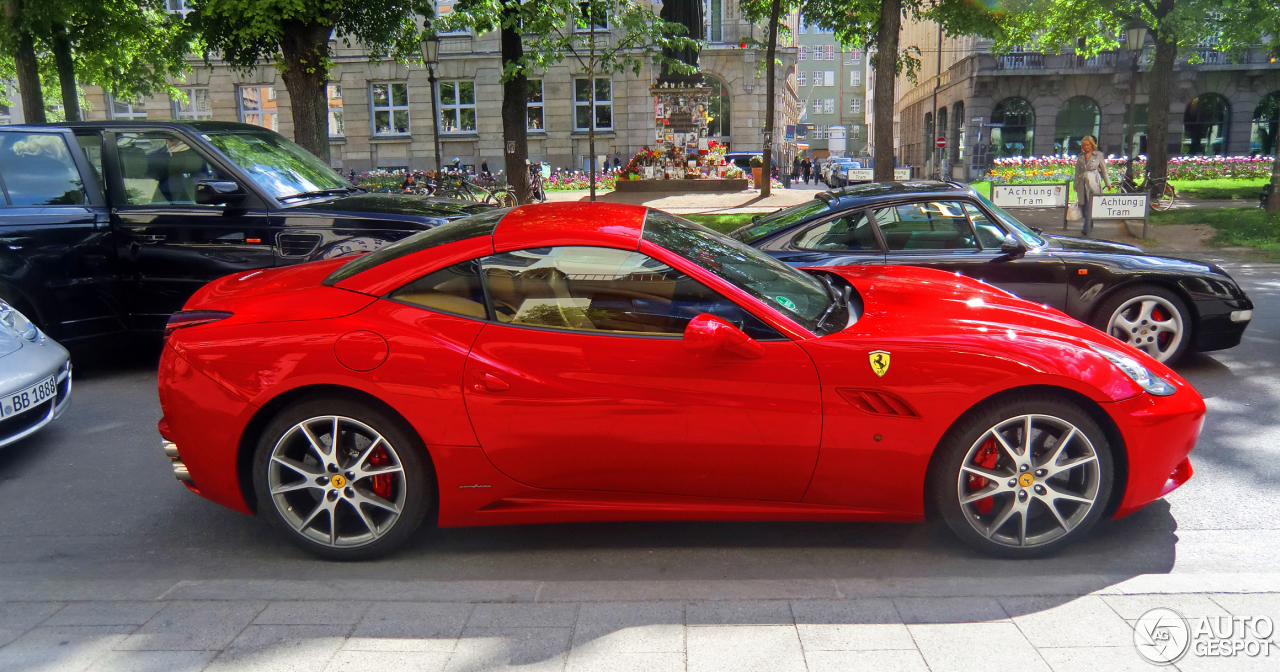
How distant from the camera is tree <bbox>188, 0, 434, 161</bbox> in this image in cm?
1426

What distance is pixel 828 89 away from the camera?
110688 mm

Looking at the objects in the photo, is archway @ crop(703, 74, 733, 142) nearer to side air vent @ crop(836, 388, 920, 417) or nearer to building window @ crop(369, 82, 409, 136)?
building window @ crop(369, 82, 409, 136)

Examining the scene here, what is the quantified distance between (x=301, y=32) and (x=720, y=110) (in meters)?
31.5

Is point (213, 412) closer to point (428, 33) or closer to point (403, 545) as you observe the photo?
point (403, 545)

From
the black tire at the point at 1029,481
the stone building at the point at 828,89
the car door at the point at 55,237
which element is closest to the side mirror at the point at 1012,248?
the black tire at the point at 1029,481

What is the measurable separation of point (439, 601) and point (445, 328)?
3.52ft

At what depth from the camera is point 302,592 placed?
3523mm

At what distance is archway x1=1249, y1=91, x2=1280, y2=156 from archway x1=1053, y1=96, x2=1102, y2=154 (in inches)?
279

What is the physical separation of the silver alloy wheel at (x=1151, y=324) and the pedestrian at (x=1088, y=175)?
356 inches

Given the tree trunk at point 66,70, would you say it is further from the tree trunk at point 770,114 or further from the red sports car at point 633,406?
the red sports car at point 633,406

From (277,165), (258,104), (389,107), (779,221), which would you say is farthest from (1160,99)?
(258,104)

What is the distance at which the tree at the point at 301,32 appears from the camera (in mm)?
14258

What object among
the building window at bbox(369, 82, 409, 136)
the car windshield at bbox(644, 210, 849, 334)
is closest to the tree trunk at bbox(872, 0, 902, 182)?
the car windshield at bbox(644, 210, 849, 334)

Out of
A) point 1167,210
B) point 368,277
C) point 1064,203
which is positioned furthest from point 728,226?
point 368,277
